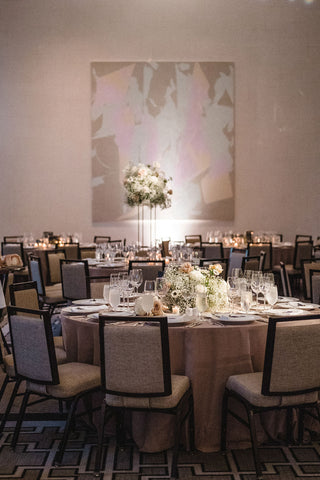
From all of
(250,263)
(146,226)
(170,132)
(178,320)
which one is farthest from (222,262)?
(170,132)

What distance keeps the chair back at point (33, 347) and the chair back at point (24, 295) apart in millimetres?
658

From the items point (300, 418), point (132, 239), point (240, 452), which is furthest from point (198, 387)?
point (132, 239)

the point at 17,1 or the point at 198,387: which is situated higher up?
the point at 17,1

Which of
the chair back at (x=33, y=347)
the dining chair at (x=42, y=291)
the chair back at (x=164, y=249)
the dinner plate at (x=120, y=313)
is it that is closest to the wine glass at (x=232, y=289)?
the dinner plate at (x=120, y=313)

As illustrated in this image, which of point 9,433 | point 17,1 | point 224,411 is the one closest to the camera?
point 224,411

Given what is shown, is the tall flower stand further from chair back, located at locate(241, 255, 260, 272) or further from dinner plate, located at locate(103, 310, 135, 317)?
dinner plate, located at locate(103, 310, 135, 317)

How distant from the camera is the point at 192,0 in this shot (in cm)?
1296

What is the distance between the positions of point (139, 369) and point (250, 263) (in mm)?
4084

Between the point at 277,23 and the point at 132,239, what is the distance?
20.1 feet

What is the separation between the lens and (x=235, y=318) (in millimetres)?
3588

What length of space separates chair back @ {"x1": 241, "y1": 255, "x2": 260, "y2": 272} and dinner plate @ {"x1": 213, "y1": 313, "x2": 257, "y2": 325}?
3.11m

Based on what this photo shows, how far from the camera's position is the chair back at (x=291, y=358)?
3.09 meters

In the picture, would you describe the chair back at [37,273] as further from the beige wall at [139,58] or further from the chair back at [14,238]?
the beige wall at [139,58]

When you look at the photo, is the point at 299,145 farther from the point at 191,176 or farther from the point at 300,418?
the point at 300,418
